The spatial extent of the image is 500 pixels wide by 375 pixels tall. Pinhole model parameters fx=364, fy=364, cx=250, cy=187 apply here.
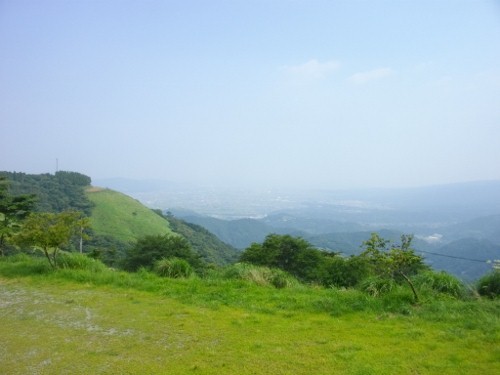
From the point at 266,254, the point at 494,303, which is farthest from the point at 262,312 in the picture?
the point at 266,254

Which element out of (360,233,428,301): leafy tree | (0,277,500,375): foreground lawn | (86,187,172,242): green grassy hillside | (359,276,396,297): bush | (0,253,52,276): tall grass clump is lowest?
(86,187,172,242): green grassy hillside

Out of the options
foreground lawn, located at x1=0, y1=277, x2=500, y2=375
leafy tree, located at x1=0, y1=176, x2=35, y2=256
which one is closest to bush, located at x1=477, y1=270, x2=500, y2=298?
foreground lawn, located at x1=0, y1=277, x2=500, y2=375

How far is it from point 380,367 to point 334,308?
2.61 m

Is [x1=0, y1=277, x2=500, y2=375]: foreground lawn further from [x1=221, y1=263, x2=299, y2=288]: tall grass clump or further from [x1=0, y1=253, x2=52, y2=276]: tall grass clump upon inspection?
[x1=0, y1=253, x2=52, y2=276]: tall grass clump

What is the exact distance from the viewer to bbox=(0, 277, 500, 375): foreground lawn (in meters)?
4.97

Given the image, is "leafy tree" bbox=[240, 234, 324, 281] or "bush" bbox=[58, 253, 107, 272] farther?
"leafy tree" bbox=[240, 234, 324, 281]

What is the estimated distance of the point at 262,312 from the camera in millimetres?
7469

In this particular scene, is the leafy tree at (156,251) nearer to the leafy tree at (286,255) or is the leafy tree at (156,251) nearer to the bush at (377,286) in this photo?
the leafy tree at (286,255)

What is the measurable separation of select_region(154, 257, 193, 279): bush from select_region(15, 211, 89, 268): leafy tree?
268cm

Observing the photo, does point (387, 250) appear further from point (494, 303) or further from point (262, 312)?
point (262, 312)

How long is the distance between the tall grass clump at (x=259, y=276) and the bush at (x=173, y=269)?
3.94 feet

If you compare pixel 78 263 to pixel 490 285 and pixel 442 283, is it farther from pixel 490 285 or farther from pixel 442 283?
pixel 490 285

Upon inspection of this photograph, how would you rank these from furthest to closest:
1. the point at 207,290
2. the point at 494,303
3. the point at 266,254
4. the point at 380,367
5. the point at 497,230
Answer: the point at 497,230, the point at 266,254, the point at 207,290, the point at 494,303, the point at 380,367

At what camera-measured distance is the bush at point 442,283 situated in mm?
8359
